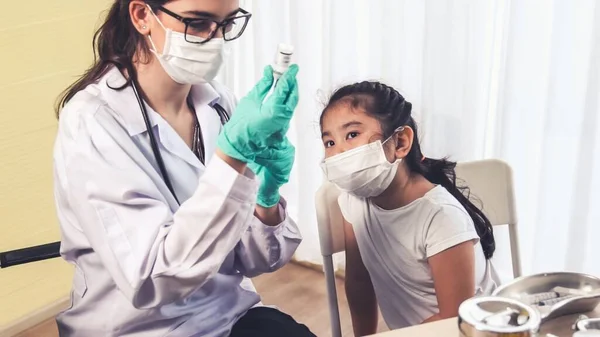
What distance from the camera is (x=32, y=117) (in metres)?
2.23

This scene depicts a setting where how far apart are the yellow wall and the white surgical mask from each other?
116 centimetres

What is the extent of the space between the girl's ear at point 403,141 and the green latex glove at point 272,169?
0.30 meters

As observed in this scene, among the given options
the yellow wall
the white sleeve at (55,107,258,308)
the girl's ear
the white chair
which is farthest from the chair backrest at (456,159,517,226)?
the yellow wall

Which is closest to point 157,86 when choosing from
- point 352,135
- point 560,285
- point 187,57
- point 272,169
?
point 187,57

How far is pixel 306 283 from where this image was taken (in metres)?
2.54

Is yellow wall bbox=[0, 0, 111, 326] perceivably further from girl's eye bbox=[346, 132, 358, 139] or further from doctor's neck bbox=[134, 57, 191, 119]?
girl's eye bbox=[346, 132, 358, 139]

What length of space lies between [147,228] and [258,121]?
0.25 meters

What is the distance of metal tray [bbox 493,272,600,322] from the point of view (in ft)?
3.16

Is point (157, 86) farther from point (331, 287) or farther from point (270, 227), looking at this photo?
point (331, 287)

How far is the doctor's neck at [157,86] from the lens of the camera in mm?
1329

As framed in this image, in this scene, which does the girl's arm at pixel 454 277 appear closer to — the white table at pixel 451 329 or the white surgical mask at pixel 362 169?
the white surgical mask at pixel 362 169

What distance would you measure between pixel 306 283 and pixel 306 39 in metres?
0.87

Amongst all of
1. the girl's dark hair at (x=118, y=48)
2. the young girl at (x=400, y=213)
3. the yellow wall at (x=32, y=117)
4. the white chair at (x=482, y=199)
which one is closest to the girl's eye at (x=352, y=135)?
the young girl at (x=400, y=213)

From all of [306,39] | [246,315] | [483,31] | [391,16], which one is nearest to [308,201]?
[306,39]
